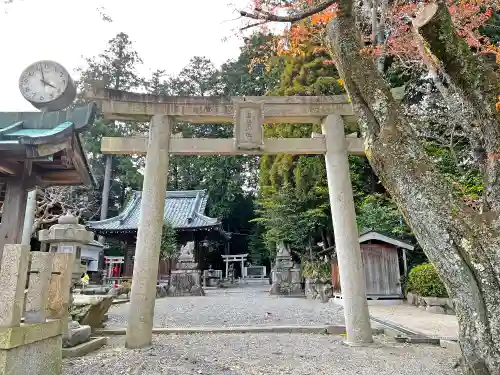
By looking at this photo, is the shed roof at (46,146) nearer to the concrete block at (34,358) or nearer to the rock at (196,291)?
the concrete block at (34,358)

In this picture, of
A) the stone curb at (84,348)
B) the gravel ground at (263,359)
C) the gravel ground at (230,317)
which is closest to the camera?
the gravel ground at (263,359)

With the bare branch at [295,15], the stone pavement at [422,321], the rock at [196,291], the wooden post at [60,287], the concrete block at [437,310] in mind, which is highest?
the bare branch at [295,15]

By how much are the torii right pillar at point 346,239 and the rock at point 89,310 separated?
423cm

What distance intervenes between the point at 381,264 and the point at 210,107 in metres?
9.48

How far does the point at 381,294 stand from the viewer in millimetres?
12594

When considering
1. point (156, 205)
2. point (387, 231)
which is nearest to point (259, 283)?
point (387, 231)

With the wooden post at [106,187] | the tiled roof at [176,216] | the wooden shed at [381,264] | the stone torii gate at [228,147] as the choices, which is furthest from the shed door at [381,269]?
the wooden post at [106,187]

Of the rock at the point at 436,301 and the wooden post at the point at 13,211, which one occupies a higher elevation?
the wooden post at the point at 13,211

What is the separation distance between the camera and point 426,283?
1084 cm

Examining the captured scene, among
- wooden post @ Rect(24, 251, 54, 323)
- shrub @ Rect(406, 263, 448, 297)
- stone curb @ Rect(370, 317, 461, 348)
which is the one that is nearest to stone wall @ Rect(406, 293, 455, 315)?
shrub @ Rect(406, 263, 448, 297)

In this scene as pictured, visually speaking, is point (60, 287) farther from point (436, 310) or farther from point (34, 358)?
point (436, 310)

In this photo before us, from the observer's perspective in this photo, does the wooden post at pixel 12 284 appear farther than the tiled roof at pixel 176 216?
No

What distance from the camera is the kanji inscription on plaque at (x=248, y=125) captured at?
5887 millimetres

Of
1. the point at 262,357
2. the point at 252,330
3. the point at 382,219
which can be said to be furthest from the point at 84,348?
the point at 382,219
